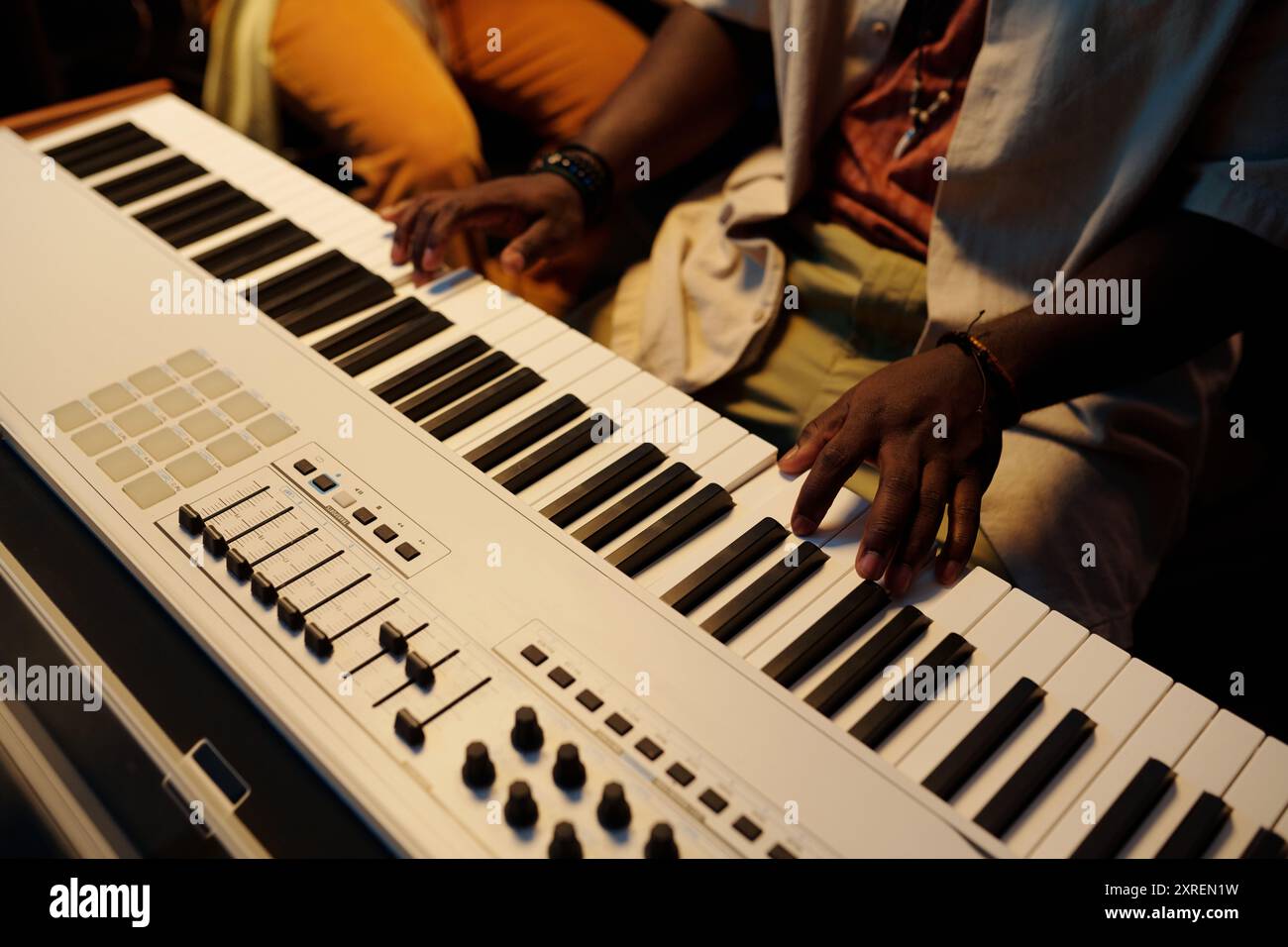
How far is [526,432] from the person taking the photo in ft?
3.91

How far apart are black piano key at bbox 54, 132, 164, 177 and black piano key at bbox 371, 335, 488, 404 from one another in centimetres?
65

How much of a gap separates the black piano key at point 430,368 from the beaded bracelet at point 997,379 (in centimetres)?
55

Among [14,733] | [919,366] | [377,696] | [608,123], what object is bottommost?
[14,733]

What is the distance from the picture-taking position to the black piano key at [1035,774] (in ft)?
2.85

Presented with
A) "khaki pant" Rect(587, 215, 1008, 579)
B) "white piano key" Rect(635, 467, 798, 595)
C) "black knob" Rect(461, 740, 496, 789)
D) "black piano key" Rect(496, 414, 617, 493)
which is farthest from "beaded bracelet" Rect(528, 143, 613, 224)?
"black knob" Rect(461, 740, 496, 789)

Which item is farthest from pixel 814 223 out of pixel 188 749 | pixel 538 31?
pixel 188 749

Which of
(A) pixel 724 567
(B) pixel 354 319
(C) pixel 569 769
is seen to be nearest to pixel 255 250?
Answer: (B) pixel 354 319

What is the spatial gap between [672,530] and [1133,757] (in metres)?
0.44

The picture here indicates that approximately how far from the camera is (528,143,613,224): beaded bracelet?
1603 mm

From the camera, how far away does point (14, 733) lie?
99 centimetres

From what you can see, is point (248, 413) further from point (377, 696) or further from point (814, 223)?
point (814, 223)

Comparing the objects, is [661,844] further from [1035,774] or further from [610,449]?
[610,449]

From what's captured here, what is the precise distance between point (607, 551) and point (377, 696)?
0.87ft
